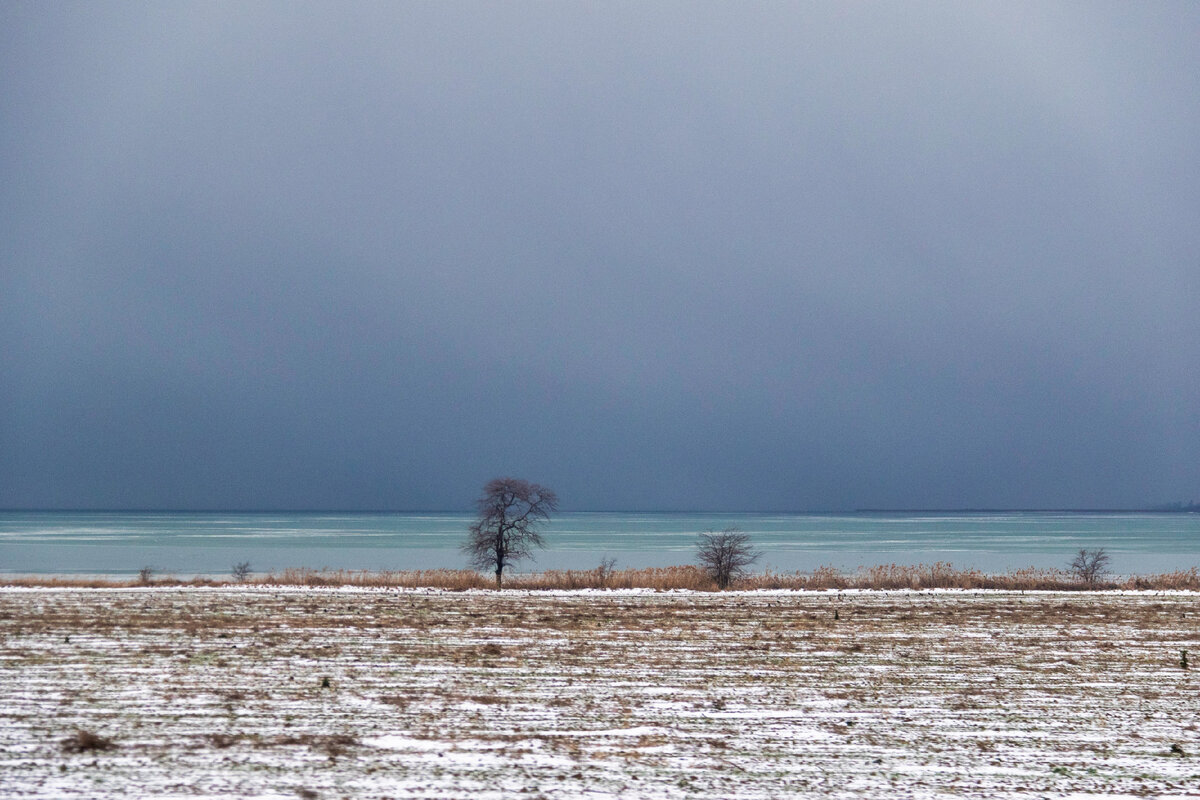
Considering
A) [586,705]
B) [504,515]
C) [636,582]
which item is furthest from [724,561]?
[586,705]

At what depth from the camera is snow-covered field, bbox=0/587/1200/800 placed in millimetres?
9352

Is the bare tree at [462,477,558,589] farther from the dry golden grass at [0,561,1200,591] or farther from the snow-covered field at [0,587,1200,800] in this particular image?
the snow-covered field at [0,587,1200,800]

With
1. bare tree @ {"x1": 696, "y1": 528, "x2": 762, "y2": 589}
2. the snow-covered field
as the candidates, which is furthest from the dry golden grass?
the snow-covered field

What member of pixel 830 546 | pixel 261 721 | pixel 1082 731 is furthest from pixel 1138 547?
pixel 261 721

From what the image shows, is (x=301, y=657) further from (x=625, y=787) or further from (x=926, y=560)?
(x=926, y=560)

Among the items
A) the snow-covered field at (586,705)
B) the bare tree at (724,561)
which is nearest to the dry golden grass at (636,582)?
the bare tree at (724,561)

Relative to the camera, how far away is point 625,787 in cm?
909

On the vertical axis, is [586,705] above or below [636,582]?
above

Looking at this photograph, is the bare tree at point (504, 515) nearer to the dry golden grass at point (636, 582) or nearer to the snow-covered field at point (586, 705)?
the dry golden grass at point (636, 582)

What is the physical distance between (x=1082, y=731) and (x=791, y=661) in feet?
18.2

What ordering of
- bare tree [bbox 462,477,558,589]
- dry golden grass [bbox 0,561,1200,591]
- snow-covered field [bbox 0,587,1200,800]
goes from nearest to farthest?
1. snow-covered field [bbox 0,587,1200,800]
2. dry golden grass [bbox 0,561,1200,591]
3. bare tree [bbox 462,477,558,589]

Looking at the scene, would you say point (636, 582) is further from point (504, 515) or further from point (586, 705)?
point (586, 705)

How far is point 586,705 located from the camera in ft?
41.3

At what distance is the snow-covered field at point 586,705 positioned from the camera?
9352 millimetres
